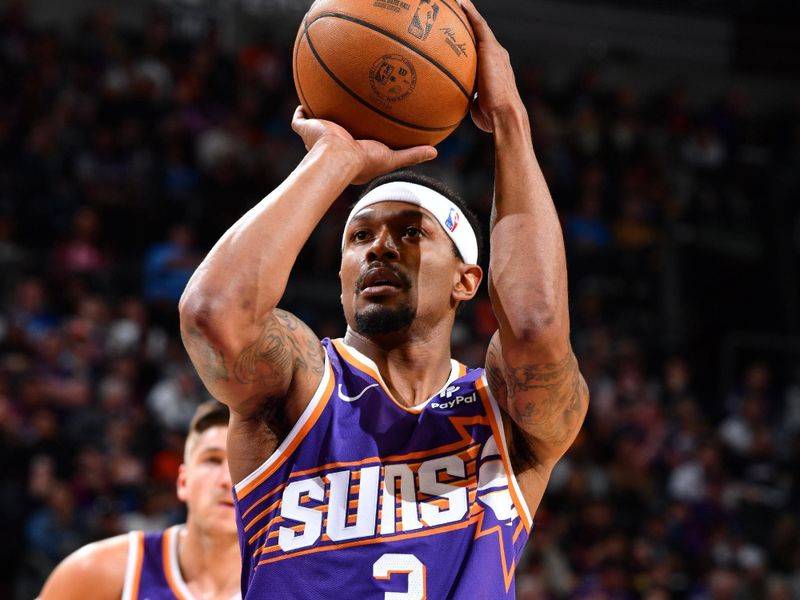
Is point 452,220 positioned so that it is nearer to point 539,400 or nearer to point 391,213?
point 391,213

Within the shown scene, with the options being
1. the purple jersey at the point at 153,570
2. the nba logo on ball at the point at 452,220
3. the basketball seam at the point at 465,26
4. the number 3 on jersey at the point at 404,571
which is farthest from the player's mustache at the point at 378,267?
the purple jersey at the point at 153,570

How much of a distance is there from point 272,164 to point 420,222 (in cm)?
823

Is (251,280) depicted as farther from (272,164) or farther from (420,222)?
(272,164)

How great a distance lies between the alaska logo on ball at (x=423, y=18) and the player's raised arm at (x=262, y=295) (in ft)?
1.11

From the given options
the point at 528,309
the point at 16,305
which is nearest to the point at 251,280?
the point at 528,309

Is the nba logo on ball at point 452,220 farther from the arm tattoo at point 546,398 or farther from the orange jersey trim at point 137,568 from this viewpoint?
the orange jersey trim at point 137,568

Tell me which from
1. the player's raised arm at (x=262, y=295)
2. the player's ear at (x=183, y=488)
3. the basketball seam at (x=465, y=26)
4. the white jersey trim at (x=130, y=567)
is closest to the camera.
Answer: the player's raised arm at (x=262, y=295)

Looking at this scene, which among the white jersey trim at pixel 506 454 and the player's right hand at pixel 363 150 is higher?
the player's right hand at pixel 363 150

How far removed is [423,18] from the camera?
292cm

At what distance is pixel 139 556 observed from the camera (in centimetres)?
408

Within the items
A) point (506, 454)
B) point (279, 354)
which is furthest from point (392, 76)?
point (506, 454)

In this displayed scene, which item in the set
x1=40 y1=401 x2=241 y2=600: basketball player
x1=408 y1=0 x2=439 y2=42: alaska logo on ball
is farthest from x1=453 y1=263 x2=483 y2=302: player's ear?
x1=40 y1=401 x2=241 y2=600: basketball player

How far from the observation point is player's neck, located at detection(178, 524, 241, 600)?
13.4 feet

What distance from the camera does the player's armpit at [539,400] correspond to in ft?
9.16
